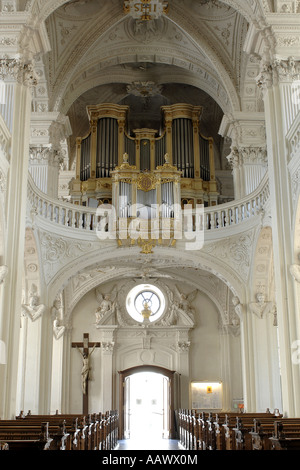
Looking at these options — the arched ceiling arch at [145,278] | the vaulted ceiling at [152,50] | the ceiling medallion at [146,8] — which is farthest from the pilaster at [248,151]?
the arched ceiling arch at [145,278]

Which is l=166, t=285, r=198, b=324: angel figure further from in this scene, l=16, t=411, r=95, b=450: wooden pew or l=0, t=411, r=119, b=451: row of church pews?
l=16, t=411, r=95, b=450: wooden pew

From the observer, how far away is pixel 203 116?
2403 centimetres

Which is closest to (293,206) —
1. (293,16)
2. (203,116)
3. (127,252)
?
(293,16)

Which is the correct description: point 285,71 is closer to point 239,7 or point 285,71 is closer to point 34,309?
point 239,7

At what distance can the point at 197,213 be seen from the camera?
17.8 meters

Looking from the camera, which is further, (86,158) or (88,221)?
(86,158)

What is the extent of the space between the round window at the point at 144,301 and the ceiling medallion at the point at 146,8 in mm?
10254

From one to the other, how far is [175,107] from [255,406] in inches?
437

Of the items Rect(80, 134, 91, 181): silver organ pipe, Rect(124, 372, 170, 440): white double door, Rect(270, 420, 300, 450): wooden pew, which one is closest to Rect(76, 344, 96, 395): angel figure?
Rect(124, 372, 170, 440): white double door

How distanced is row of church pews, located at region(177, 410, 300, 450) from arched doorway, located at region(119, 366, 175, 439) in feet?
19.8

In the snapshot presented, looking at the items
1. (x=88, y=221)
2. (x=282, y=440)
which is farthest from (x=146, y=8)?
(x=282, y=440)

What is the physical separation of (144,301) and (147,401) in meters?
4.54
